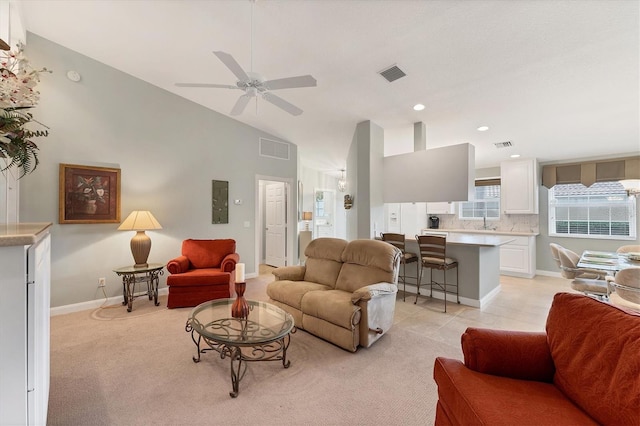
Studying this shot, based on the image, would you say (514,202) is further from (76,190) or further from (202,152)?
(76,190)

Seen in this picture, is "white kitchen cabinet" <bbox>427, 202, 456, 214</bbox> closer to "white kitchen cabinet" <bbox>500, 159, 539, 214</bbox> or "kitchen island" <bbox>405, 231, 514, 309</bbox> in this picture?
"white kitchen cabinet" <bbox>500, 159, 539, 214</bbox>

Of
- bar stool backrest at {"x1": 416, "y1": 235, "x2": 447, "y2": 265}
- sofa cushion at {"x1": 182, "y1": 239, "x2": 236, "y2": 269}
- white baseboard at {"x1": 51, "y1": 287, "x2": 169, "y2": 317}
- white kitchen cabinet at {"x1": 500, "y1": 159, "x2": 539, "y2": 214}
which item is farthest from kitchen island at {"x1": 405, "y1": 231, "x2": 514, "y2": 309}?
white baseboard at {"x1": 51, "y1": 287, "x2": 169, "y2": 317}

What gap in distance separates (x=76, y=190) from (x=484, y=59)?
17.1 feet

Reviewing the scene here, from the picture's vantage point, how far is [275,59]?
3.27 m

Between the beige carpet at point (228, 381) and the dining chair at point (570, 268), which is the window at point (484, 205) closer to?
the dining chair at point (570, 268)

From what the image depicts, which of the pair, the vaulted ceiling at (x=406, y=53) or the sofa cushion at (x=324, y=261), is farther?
the sofa cushion at (x=324, y=261)

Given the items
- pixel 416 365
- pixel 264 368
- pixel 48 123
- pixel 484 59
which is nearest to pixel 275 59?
pixel 484 59

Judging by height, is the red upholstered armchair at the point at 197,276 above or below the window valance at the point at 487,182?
below

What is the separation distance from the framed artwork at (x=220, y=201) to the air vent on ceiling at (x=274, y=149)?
43.0 inches

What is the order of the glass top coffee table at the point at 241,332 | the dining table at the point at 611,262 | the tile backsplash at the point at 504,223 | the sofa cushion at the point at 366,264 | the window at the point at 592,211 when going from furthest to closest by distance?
the tile backsplash at the point at 504,223
the window at the point at 592,211
the sofa cushion at the point at 366,264
the dining table at the point at 611,262
the glass top coffee table at the point at 241,332

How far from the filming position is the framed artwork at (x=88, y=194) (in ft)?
11.9

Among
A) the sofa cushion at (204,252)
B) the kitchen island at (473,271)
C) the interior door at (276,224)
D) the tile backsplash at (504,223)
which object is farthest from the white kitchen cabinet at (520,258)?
the sofa cushion at (204,252)

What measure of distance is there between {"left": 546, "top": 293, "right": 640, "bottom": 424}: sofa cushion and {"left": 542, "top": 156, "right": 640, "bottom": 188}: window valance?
562cm

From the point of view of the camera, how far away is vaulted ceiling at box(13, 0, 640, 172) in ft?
7.86
